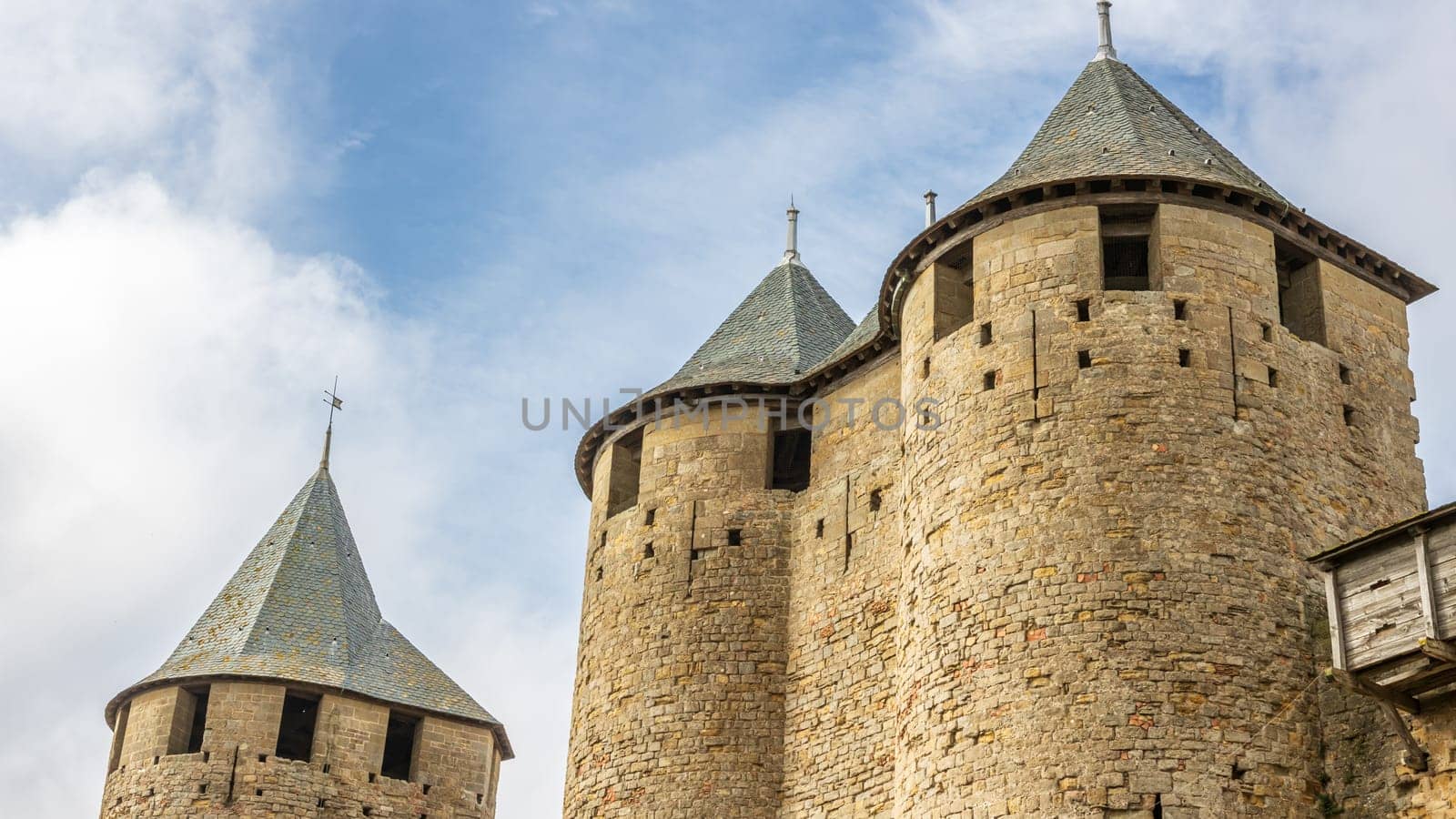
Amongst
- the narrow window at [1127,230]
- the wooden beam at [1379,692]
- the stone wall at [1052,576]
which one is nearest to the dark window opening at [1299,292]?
the stone wall at [1052,576]

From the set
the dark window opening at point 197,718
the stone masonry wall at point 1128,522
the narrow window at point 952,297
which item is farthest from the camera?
the dark window opening at point 197,718

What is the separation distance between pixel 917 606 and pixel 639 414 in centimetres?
774

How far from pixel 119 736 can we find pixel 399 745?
482 cm

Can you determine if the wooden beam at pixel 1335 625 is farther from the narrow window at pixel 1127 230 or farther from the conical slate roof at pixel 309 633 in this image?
the conical slate roof at pixel 309 633

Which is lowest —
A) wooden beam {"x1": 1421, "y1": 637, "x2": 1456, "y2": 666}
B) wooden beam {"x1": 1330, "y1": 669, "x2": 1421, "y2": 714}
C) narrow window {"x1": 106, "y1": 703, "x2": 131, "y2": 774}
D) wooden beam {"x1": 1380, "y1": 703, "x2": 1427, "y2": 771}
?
wooden beam {"x1": 1380, "y1": 703, "x2": 1427, "y2": 771}

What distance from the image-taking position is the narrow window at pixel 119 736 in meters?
34.0

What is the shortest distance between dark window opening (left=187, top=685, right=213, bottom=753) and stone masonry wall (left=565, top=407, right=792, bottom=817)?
911 centimetres

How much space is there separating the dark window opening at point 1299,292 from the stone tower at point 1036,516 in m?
0.05

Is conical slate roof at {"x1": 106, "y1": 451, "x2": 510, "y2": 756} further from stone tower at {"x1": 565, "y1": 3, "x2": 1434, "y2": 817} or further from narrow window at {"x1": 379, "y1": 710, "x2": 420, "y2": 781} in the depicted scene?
stone tower at {"x1": 565, "y1": 3, "x2": 1434, "y2": 817}

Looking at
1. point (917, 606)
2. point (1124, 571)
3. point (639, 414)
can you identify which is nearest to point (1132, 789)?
point (1124, 571)

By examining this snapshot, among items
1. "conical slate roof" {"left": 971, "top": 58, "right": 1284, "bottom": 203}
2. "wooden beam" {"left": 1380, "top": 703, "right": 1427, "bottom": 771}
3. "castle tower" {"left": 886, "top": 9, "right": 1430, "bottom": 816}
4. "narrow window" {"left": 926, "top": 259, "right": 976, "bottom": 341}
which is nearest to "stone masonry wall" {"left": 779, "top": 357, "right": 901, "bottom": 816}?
"castle tower" {"left": 886, "top": 9, "right": 1430, "bottom": 816}

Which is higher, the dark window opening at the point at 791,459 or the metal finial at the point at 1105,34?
the metal finial at the point at 1105,34

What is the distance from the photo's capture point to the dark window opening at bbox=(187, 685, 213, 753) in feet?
109

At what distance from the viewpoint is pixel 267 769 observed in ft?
106
